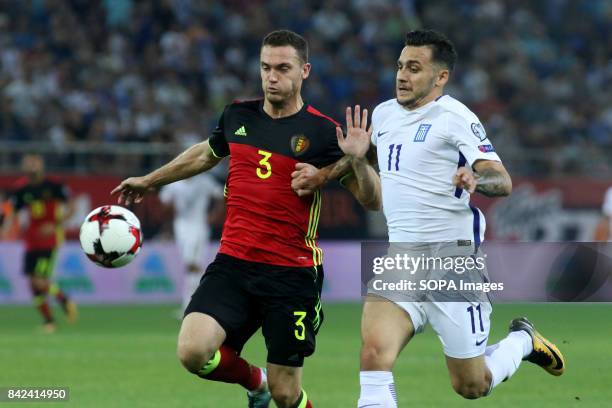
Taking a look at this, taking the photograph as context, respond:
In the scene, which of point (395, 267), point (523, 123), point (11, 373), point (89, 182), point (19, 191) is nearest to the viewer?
point (395, 267)

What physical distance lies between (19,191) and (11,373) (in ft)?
18.7

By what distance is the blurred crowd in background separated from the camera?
67.6 ft

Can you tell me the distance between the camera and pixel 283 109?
7.75m

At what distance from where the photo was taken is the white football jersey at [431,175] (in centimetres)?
726

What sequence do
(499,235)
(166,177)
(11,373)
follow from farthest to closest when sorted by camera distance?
(499,235), (11,373), (166,177)

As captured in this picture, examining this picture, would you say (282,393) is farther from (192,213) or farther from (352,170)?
(192,213)

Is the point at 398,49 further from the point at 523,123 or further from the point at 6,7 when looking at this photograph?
Result: the point at 6,7

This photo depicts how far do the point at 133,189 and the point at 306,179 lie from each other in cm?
125

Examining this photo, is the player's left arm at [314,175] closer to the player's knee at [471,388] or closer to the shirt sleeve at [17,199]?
the player's knee at [471,388]

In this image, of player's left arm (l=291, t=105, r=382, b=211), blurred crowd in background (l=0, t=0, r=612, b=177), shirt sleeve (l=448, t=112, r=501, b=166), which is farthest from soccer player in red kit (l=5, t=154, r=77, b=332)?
shirt sleeve (l=448, t=112, r=501, b=166)

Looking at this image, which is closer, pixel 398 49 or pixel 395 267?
pixel 395 267

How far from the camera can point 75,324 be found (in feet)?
53.7

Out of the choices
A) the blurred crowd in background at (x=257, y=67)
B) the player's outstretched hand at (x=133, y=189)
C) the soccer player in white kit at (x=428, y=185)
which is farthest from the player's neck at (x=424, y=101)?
the blurred crowd in background at (x=257, y=67)

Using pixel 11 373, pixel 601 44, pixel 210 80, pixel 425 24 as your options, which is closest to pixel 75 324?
pixel 11 373
